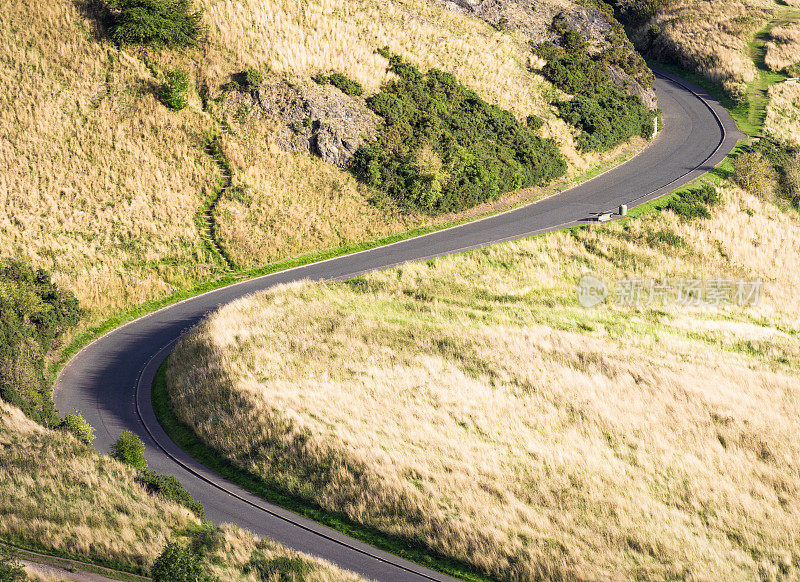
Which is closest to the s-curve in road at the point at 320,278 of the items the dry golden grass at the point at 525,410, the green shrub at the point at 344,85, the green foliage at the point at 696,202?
the dry golden grass at the point at 525,410

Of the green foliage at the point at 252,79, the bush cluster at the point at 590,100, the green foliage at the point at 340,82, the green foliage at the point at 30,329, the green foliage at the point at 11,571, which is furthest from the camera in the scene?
the bush cluster at the point at 590,100

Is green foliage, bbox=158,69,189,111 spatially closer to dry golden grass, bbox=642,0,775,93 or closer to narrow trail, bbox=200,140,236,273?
narrow trail, bbox=200,140,236,273

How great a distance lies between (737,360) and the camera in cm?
3503

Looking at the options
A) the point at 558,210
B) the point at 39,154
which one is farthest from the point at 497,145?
the point at 39,154

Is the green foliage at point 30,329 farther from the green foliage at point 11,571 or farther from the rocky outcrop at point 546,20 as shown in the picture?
the rocky outcrop at point 546,20

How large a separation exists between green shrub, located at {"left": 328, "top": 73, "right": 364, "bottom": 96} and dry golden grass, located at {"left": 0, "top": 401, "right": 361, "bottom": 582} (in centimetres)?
3019

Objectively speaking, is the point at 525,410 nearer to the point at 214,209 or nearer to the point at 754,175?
the point at 214,209

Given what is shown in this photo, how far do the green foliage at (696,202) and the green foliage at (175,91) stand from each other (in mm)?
30909

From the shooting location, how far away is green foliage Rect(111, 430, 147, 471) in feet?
74.0

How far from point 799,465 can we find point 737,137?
36228 mm

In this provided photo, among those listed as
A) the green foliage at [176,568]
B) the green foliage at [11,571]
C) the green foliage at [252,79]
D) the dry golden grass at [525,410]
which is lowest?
the green foliage at [11,571]

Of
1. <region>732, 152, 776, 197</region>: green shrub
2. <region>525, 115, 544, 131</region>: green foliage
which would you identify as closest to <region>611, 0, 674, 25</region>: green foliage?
<region>732, 152, 776, 197</region>: green shrub

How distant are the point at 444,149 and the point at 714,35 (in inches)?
1541

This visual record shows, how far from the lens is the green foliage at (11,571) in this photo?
15.4 metres
